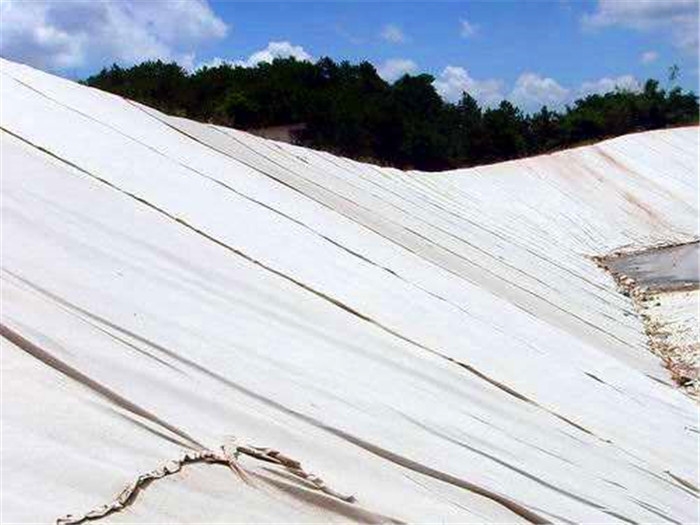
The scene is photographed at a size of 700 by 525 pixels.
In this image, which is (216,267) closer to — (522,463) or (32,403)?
(522,463)

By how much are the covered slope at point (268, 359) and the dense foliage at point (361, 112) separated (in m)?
17.7

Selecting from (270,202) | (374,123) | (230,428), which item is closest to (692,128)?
(374,123)

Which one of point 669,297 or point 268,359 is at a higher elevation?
point 669,297

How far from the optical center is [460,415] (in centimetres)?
575

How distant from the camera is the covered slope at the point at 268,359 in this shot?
375cm

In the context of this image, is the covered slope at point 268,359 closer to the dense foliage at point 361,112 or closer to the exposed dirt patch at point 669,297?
the exposed dirt patch at point 669,297

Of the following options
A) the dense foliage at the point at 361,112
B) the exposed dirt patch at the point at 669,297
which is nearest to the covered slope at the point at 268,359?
the exposed dirt patch at the point at 669,297

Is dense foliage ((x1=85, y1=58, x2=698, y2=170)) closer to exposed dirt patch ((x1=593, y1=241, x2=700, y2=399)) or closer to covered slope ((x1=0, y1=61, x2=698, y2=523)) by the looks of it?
exposed dirt patch ((x1=593, y1=241, x2=700, y2=399))

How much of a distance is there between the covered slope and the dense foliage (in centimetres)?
1767

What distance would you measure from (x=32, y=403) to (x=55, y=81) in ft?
23.2

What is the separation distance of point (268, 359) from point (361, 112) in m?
27.8

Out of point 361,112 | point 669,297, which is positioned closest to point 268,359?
point 669,297

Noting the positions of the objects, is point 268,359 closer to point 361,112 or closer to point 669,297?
point 669,297

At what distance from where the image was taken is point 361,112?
107 ft
